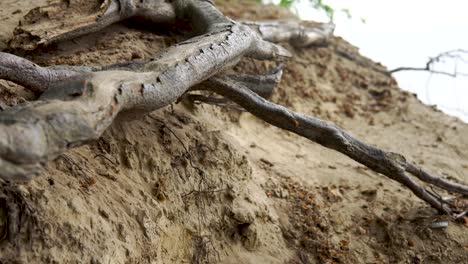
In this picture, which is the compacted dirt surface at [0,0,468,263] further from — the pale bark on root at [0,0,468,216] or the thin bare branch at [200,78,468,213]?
the thin bare branch at [200,78,468,213]

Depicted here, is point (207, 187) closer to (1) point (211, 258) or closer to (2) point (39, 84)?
(1) point (211, 258)

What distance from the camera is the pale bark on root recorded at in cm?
148

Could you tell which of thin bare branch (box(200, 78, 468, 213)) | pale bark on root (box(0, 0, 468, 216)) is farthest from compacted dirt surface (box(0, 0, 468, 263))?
thin bare branch (box(200, 78, 468, 213))

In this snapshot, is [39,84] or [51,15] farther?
[51,15]

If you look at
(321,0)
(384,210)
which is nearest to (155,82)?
(384,210)

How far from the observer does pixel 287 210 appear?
10.0ft

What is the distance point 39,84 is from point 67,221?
0.70m

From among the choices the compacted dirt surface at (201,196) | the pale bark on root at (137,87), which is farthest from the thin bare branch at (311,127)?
the compacted dirt surface at (201,196)

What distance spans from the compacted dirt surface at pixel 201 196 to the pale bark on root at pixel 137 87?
0.16 meters

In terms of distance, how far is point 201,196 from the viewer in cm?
265

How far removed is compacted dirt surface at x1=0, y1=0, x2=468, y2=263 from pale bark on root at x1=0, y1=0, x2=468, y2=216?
16cm

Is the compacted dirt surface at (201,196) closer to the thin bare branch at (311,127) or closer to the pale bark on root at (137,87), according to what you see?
the pale bark on root at (137,87)

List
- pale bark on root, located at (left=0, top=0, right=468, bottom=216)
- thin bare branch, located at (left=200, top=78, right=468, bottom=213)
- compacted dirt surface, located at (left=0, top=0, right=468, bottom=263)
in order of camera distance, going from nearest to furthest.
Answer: pale bark on root, located at (left=0, top=0, right=468, bottom=216), compacted dirt surface, located at (left=0, top=0, right=468, bottom=263), thin bare branch, located at (left=200, top=78, right=468, bottom=213)

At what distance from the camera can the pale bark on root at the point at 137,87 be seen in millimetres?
1484
